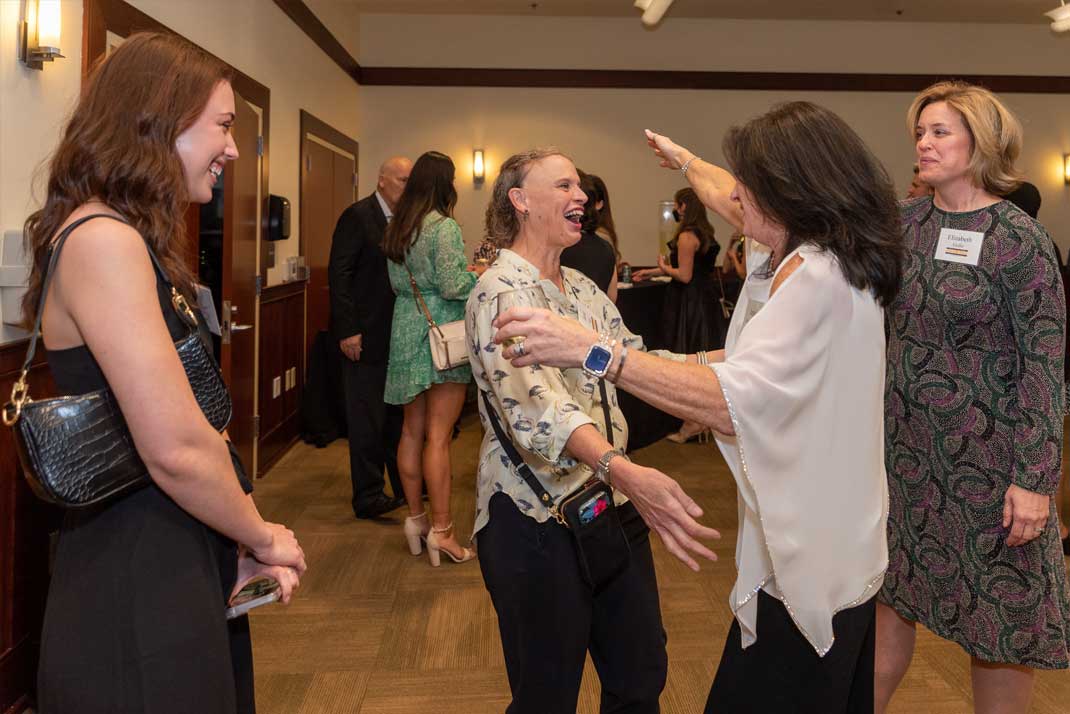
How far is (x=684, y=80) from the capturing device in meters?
8.67

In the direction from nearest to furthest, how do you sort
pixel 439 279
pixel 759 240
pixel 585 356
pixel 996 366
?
1. pixel 585 356
2. pixel 759 240
3. pixel 996 366
4. pixel 439 279

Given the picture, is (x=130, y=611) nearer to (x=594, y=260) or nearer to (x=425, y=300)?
(x=425, y=300)

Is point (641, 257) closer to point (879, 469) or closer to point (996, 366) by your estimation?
point (996, 366)

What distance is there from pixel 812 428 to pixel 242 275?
12.6ft

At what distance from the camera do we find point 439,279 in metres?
3.59

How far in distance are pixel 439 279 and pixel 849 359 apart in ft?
7.88

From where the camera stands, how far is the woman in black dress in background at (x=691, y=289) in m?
6.02

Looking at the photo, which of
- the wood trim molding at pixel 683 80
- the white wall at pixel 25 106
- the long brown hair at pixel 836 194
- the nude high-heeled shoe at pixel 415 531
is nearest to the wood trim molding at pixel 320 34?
the wood trim molding at pixel 683 80

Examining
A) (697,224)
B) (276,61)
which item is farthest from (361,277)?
(697,224)

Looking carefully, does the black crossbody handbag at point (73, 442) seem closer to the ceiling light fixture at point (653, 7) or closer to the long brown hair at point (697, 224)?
the long brown hair at point (697, 224)

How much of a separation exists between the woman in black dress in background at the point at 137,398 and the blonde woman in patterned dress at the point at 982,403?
1500 millimetres

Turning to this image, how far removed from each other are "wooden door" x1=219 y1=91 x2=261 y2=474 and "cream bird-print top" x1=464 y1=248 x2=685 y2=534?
7.76 ft

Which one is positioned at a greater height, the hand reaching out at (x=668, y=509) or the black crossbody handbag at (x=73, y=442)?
the black crossbody handbag at (x=73, y=442)

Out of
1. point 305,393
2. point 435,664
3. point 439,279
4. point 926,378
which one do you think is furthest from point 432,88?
point 926,378
